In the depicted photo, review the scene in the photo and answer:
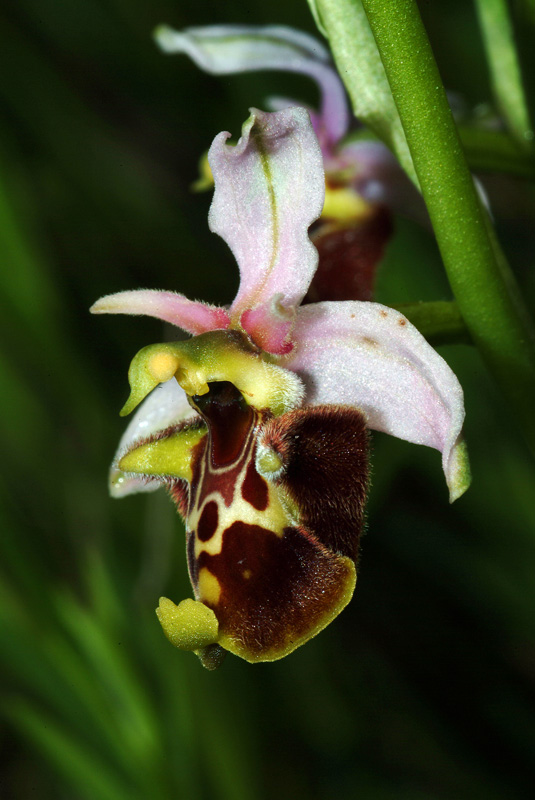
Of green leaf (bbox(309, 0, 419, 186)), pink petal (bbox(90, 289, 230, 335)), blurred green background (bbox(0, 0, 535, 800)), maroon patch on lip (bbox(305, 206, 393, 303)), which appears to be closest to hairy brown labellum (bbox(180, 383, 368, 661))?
pink petal (bbox(90, 289, 230, 335))

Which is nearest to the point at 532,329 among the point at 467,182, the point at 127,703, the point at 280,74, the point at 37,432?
the point at 467,182

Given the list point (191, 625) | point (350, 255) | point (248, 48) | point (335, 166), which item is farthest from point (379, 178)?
point (191, 625)

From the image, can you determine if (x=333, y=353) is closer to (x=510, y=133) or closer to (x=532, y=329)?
(x=532, y=329)

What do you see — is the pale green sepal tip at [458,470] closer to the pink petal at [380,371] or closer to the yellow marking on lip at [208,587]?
the pink petal at [380,371]

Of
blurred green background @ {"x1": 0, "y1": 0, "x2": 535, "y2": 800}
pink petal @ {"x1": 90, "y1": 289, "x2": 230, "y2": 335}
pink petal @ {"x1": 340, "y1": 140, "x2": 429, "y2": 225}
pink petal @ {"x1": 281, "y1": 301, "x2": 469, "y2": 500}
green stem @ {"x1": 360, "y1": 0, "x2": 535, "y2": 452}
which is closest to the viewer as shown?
green stem @ {"x1": 360, "y1": 0, "x2": 535, "y2": 452}

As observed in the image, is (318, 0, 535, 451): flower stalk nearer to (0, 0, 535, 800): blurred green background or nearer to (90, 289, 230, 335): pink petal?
(90, 289, 230, 335): pink petal
